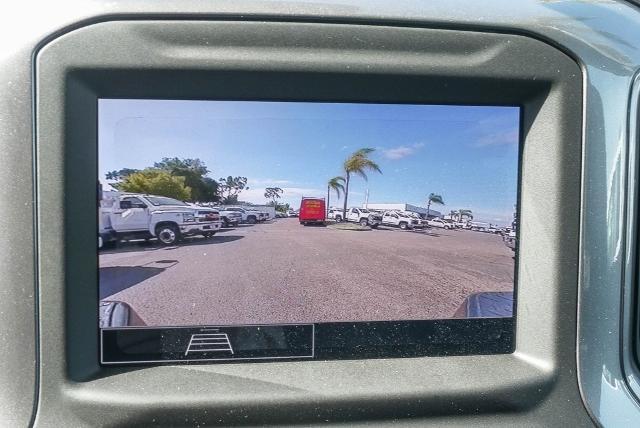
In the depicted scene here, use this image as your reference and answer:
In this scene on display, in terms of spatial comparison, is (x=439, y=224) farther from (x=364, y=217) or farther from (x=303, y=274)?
(x=303, y=274)

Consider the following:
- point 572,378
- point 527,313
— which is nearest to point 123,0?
point 527,313

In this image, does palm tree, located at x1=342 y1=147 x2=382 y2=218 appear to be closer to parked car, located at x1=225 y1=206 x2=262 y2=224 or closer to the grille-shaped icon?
parked car, located at x1=225 y1=206 x2=262 y2=224

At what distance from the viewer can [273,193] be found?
129cm

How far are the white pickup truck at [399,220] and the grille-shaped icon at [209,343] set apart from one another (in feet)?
1.94

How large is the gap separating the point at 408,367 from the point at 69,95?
1249 mm

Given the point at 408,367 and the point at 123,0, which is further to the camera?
the point at 408,367

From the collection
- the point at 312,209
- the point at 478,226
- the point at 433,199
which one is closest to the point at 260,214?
the point at 312,209

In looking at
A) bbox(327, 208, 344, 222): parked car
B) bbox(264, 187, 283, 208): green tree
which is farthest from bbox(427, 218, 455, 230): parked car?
bbox(264, 187, 283, 208): green tree

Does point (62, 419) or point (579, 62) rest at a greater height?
point (579, 62)

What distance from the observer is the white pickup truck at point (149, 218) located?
124cm

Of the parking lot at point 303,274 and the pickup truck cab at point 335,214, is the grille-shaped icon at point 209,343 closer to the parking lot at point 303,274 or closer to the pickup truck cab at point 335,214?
the parking lot at point 303,274

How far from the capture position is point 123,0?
119cm

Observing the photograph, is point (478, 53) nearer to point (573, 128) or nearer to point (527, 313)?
point (573, 128)

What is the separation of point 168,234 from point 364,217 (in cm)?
59
